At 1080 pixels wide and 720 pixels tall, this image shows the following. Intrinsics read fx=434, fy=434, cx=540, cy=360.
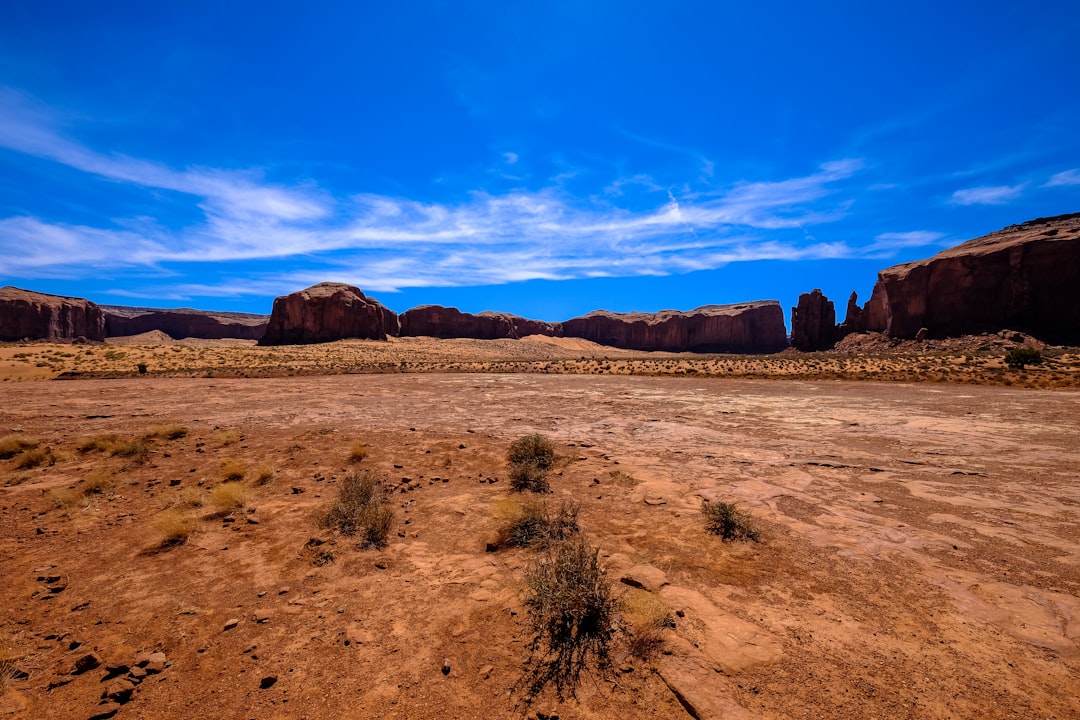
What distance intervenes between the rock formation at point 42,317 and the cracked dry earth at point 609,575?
10685 cm

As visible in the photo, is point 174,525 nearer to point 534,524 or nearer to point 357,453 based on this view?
point 357,453

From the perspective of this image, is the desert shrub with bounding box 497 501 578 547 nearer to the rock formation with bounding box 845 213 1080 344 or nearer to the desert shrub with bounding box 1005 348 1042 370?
the desert shrub with bounding box 1005 348 1042 370

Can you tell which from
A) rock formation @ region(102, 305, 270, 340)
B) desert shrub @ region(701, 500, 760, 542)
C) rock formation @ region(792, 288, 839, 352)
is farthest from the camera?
rock formation @ region(102, 305, 270, 340)

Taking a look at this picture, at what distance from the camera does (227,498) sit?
616 cm

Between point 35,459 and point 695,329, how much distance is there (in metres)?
115

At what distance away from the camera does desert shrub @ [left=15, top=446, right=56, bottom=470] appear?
782cm

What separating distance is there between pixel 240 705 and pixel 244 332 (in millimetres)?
147173

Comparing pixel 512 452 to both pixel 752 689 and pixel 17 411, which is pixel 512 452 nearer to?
pixel 752 689

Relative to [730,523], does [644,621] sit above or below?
below

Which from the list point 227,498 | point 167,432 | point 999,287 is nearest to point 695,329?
point 999,287

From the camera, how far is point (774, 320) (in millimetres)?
103500

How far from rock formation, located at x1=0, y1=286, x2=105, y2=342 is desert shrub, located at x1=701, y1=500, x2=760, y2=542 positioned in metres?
117

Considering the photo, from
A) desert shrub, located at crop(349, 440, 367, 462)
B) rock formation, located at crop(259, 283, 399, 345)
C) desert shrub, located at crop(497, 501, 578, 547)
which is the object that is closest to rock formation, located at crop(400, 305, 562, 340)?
rock formation, located at crop(259, 283, 399, 345)

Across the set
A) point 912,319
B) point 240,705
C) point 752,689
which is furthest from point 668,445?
point 912,319
